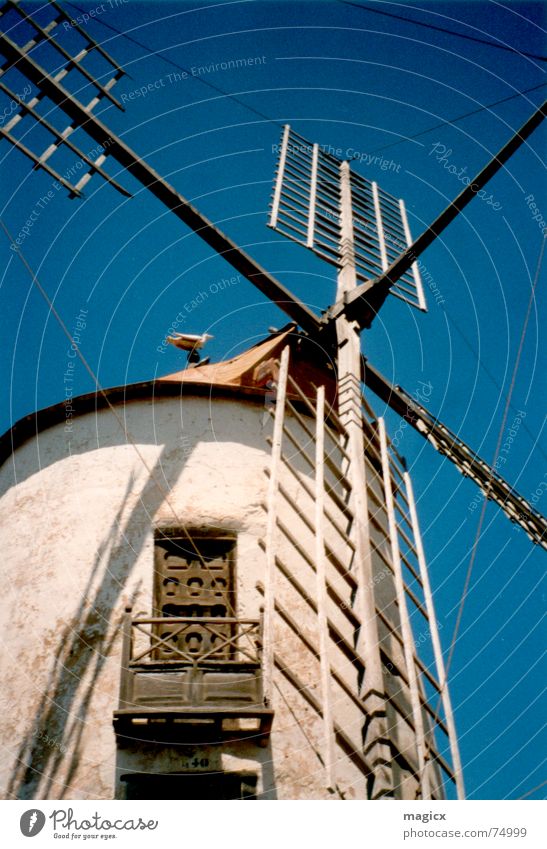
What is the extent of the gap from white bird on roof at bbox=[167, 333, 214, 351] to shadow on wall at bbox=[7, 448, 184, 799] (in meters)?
4.88

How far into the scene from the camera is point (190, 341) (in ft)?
52.7

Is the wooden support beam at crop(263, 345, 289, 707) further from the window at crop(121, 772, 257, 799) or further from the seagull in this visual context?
the seagull

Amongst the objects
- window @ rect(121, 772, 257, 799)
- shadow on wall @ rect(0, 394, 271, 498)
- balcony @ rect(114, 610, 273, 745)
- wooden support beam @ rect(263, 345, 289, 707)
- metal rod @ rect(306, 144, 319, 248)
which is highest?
metal rod @ rect(306, 144, 319, 248)

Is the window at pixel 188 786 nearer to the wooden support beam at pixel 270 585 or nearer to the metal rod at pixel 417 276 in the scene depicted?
the wooden support beam at pixel 270 585

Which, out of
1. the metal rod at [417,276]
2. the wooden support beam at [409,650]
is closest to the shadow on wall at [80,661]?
the wooden support beam at [409,650]

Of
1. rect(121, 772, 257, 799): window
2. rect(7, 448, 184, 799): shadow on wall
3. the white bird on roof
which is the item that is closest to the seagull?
the white bird on roof

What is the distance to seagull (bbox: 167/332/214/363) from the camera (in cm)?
1602

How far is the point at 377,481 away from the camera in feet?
39.9

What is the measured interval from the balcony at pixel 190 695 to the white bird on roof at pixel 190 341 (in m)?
7.58

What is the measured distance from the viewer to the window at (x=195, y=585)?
32.0ft
